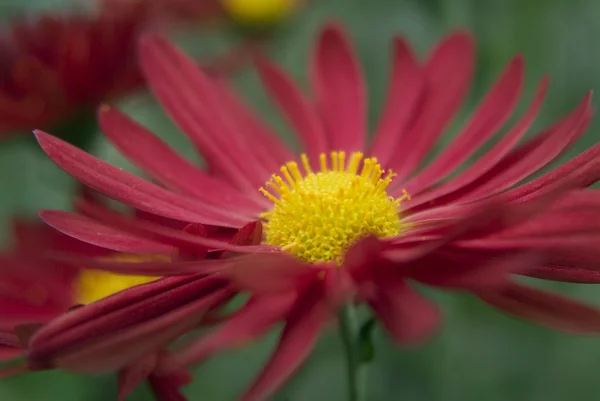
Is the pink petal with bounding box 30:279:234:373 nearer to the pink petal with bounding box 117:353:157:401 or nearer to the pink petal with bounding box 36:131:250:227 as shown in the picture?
the pink petal with bounding box 117:353:157:401

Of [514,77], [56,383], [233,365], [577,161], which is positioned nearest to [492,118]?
[514,77]

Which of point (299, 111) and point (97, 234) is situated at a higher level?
point (299, 111)

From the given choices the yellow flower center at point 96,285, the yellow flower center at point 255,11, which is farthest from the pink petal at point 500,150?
the yellow flower center at point 255,11

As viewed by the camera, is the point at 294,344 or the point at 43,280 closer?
the point at 294,344

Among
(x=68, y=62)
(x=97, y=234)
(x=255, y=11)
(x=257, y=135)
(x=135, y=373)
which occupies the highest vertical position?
(x=255, y=11)

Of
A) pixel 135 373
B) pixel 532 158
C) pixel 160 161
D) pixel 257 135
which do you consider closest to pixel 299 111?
pixel 257 135

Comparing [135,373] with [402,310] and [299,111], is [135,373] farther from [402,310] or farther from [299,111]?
[299,111]

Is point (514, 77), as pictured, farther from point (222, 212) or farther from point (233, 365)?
point (233, 365)
